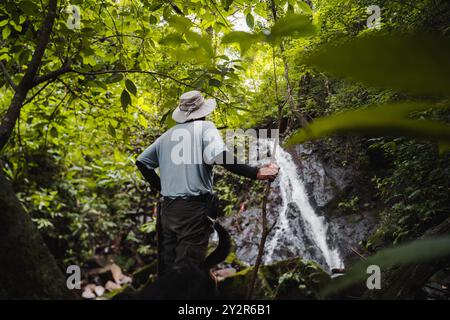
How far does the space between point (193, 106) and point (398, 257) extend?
8.66ft

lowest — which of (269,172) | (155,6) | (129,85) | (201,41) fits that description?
(269,172)

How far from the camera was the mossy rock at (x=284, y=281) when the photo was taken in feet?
14.6

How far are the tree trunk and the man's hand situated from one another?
1.42 metres

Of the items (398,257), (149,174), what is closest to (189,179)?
(149,174)

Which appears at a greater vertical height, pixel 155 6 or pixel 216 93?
pixel 155 6

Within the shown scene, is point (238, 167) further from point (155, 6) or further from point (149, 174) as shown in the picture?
point (155, 6)

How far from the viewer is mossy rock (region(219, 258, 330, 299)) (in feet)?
14.6

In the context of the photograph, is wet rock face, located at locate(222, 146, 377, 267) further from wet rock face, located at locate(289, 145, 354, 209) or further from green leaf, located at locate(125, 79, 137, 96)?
green leaf, located at locate(125, 79, 137, 96)

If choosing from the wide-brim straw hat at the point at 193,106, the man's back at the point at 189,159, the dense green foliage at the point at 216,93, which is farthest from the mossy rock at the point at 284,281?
the wide-brim straw hat at the point at 193,106

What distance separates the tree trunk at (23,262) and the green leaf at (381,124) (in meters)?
1.21

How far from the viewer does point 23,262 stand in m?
1.22

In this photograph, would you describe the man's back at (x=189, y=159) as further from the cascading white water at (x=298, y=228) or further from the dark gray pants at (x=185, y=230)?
the cascading white water at (x=298, y=228)
